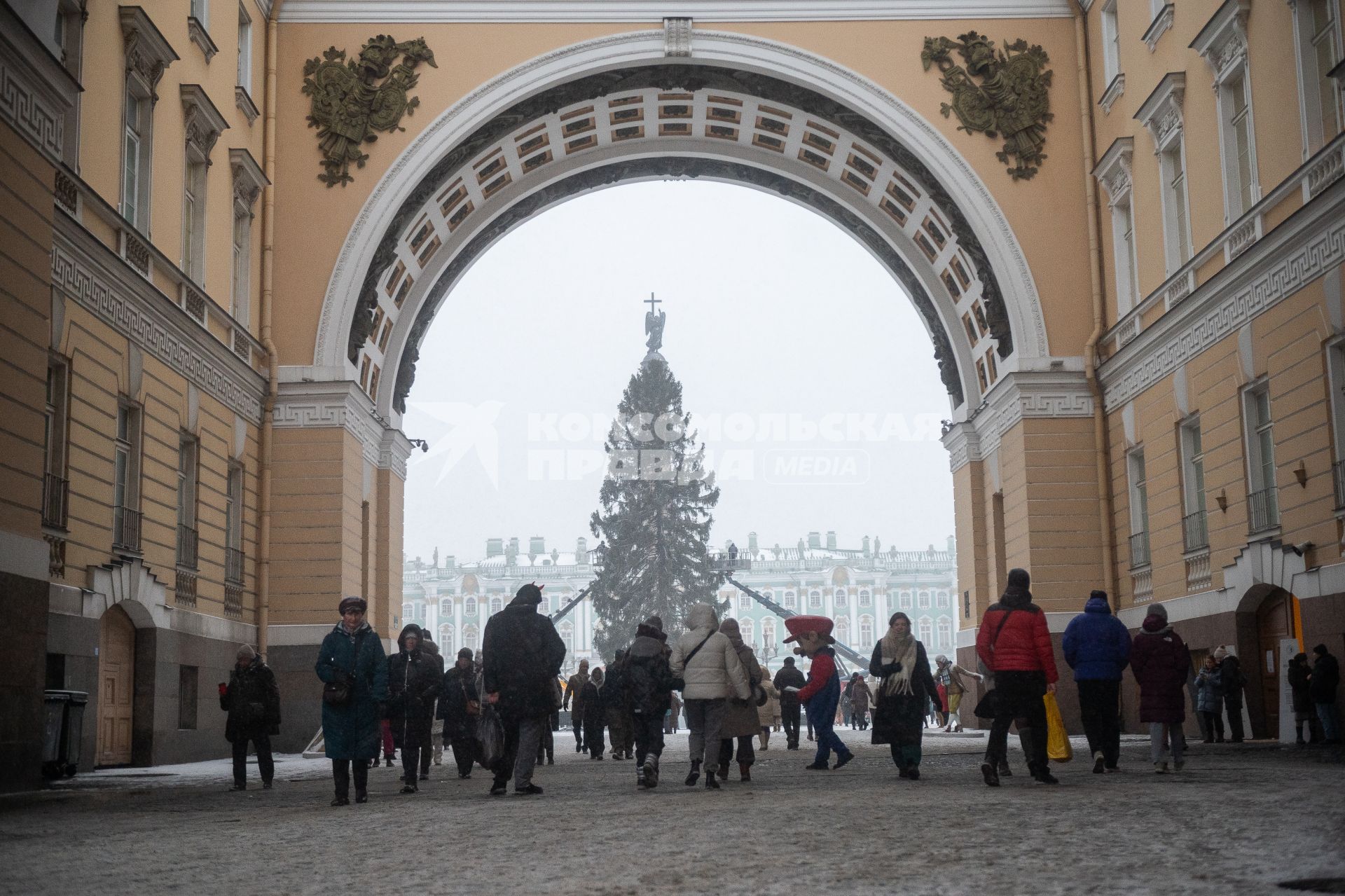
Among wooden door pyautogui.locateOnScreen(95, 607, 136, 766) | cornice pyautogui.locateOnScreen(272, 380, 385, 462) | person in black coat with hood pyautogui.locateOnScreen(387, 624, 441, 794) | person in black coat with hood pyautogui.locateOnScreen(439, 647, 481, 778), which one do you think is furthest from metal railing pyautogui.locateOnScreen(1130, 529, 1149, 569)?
wooden door pyautogui.locateOnScreen(95, 607, 136, 766)

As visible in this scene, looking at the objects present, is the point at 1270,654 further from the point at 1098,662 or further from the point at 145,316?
the point at 145,316

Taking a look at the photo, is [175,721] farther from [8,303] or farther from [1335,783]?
[1335,783]

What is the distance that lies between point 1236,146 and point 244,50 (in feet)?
57.0

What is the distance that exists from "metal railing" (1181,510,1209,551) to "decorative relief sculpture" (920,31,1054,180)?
26.7 feet

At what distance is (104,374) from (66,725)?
604 cm

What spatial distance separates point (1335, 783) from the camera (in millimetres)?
12219

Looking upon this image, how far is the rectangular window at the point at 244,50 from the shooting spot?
92.0ft

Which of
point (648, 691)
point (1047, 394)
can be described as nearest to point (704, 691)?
point (648, 691)

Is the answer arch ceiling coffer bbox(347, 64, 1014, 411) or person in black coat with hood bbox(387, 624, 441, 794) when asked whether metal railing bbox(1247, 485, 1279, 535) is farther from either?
person in black coat with hood bbox(387, 624, 441, 794)

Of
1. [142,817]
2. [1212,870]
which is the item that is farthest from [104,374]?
[1212,870]

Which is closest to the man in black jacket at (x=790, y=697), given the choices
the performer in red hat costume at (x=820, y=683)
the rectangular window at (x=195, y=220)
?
the performer in red hat costume at (x=820, y=683)

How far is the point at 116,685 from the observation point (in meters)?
21.4

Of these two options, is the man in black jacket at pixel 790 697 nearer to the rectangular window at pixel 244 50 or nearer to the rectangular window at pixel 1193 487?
the rectangular window at pixel 1193 487

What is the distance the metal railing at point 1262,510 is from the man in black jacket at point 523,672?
12.0 metres
